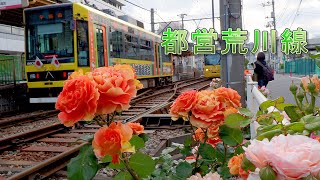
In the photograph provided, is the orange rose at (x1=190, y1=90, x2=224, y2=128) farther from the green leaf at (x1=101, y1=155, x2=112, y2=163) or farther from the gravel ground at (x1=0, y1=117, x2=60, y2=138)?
the gravel ground at (x1=0, y1=117, x2=60, y2=138)

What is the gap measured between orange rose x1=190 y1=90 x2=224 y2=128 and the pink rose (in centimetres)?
66

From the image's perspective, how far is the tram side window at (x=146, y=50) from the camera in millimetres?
15642

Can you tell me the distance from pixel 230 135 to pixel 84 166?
2.05ft

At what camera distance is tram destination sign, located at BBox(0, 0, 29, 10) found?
947cm

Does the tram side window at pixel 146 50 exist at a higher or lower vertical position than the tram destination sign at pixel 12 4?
lower

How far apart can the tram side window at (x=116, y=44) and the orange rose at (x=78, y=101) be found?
36.4ft

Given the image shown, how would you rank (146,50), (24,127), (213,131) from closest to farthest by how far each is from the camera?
1. (213,131)
2. (24,127)
3. (146,50)

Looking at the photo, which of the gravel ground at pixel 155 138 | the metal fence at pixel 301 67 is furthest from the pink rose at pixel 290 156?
the metal fence at pixel 301 67

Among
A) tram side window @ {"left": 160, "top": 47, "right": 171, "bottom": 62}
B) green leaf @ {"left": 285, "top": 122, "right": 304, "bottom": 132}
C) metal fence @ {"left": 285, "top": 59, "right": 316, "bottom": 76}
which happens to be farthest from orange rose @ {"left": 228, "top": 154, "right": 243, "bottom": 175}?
metal fence @ {"left": 285, "top": 59, "right": 316, "bottom": 76}

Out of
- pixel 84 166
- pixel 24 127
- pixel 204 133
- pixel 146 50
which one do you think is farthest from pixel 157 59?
pixel 84 166

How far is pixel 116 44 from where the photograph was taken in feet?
41.2

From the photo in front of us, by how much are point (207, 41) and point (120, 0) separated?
173 feet

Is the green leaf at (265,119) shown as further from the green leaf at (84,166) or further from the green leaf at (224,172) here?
the green leaf at (84,166)

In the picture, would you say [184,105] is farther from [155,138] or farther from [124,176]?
[155,138]
